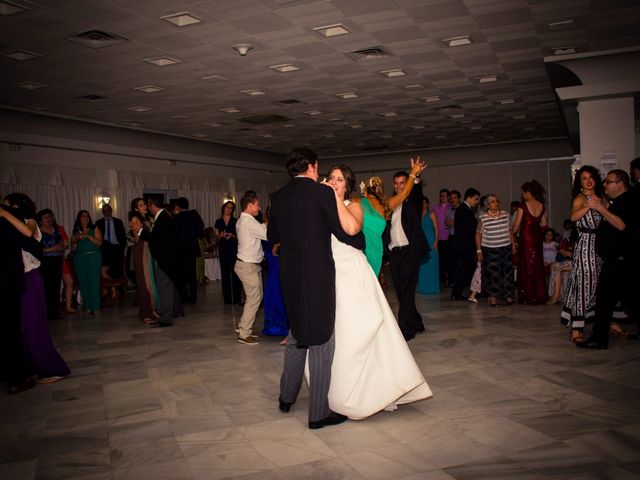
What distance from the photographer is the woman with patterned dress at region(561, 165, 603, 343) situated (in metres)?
5.03

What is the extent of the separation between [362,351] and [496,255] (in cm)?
505

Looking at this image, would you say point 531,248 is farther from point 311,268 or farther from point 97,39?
point 97,39

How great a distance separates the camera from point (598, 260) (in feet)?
16.9

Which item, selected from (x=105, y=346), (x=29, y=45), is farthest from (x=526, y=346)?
(x=29, y=45)

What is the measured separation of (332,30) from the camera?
22.6 feet

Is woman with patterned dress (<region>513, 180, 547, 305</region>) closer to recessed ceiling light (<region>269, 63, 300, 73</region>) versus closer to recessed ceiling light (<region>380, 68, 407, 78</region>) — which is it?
recessed ceiling light (<region>380, 68, 407, 78</region>)

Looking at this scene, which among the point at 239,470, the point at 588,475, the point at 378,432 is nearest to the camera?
the point at 588,475

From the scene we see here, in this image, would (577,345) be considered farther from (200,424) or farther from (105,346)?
(105,346)

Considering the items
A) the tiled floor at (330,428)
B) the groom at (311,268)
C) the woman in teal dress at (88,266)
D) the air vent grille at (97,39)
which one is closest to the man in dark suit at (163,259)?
the tiled floor at (330,428)

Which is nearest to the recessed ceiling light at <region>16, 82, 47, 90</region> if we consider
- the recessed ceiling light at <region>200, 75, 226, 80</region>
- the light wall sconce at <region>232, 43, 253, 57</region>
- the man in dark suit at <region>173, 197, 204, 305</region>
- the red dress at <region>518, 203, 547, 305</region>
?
the recessed ceiling light at <region>200, 75, 226, 80</region>

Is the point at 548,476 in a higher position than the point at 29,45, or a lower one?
lower

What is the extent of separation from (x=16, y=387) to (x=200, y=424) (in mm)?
1867

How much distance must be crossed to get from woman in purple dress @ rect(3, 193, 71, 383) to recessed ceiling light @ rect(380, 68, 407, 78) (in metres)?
6.01

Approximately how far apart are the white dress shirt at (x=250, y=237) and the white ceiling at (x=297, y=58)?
2262 mm
